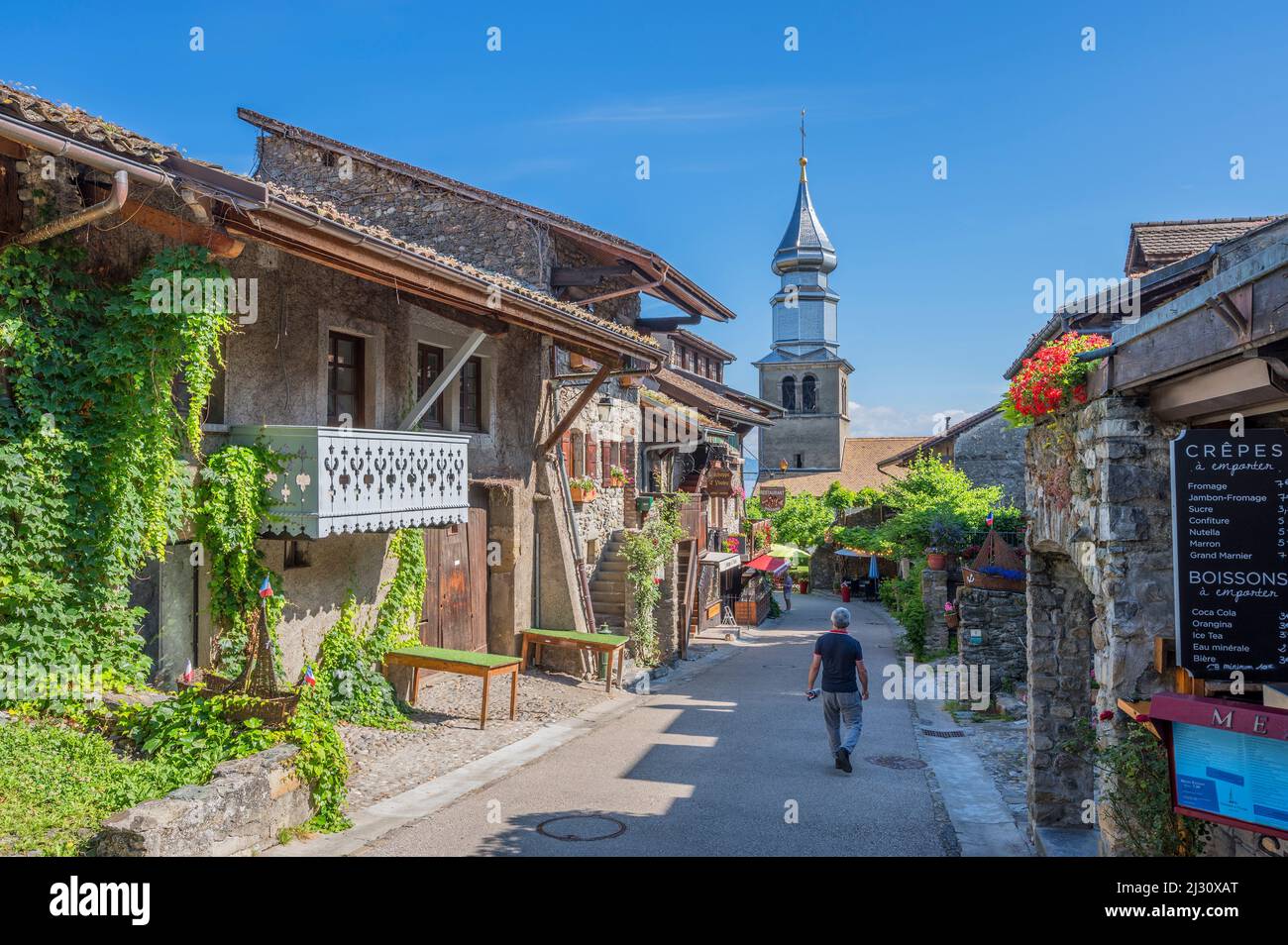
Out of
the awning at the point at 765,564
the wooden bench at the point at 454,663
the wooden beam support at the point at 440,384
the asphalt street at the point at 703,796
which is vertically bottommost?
the asphalt street at the point at 703,796

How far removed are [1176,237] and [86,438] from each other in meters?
15.9

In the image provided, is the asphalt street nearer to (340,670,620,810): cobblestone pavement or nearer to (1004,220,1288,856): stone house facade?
(340,670,620,810): cobblestone pavement

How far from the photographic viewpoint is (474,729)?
11758 mm

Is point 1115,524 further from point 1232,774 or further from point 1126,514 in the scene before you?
point 1232,774

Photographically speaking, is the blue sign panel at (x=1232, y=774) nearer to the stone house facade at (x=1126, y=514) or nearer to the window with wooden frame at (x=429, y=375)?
the stone house facade at (x=1126, y=514)

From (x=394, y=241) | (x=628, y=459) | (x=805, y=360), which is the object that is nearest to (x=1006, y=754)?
(x=394, y=241)

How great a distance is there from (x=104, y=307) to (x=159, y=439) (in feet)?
3.95

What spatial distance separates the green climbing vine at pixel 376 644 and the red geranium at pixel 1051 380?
7913mm

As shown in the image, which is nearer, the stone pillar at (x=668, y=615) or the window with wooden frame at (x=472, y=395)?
the window with wooden frame at (x=472, y=395)

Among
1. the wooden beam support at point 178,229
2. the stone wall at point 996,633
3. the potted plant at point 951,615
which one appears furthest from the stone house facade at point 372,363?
the potted plant at point 951,615

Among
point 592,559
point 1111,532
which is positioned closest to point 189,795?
point 1111,532

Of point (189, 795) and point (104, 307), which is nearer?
point (189, 795)

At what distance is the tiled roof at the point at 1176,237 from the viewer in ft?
49.4
